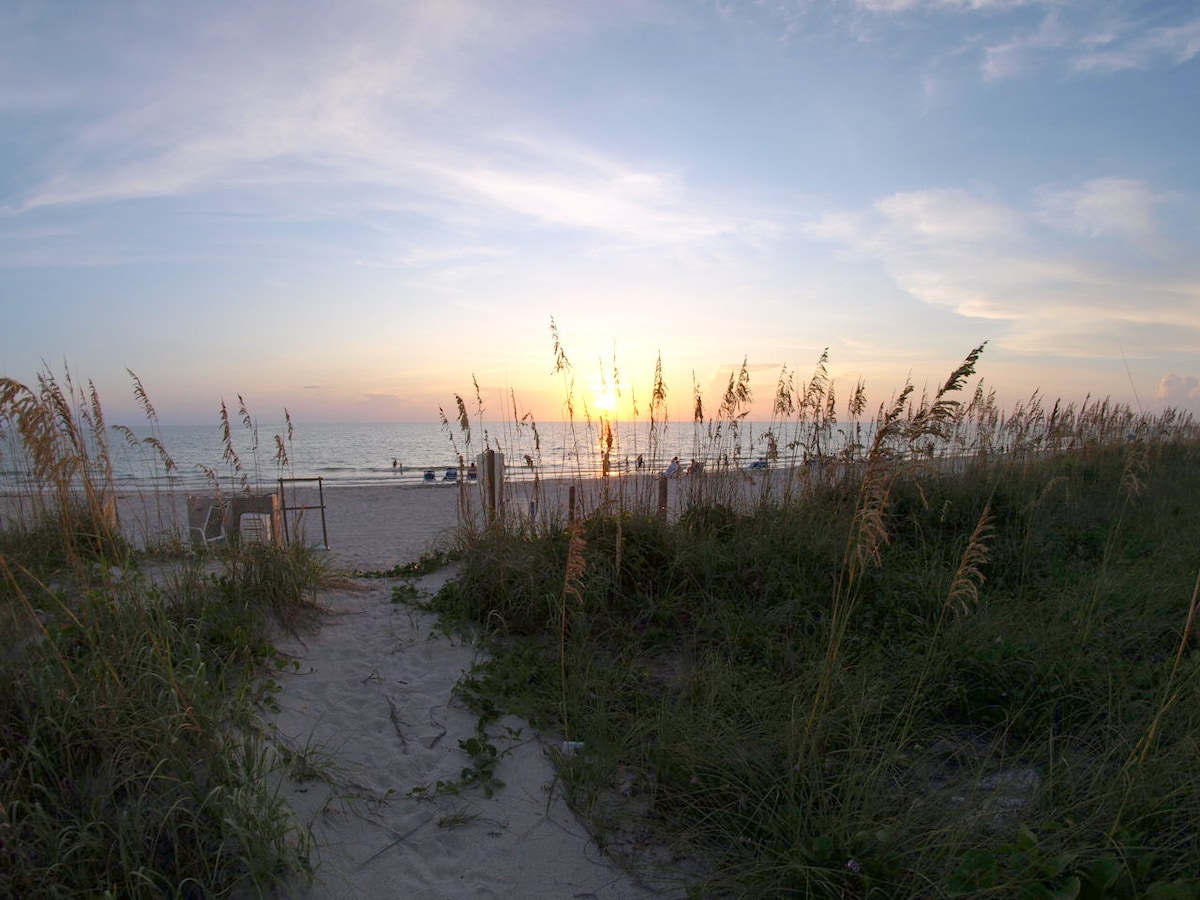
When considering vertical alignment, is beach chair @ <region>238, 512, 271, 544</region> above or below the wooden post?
below

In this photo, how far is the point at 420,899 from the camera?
8.57 ft

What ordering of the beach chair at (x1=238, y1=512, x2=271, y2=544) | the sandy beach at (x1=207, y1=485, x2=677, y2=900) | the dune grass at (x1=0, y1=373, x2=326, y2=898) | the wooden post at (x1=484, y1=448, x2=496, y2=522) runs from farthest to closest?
the wooden post at (x1=484, y1=448, x2=496, y2=522) → the beach chair at (x1=238, y1=512, x2=271, y2=544) → the sandy beach at (x1=207, y1=485, x2=677, y2=900) → the dune grass at (x1=0, y1=373, x2=326, y2=898)

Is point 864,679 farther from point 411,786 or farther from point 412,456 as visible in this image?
point 412,456

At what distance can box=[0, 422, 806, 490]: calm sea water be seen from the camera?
21.7 ft

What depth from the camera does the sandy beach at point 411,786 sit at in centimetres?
272

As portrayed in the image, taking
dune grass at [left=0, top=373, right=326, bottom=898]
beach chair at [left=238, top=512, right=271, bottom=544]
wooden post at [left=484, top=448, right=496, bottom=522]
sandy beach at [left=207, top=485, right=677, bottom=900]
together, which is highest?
wooden post at [left=484, top=448, right=496, bottom=522]

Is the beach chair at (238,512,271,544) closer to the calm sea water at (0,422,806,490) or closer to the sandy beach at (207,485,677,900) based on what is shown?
the calm sea water at (0,422,806,490)

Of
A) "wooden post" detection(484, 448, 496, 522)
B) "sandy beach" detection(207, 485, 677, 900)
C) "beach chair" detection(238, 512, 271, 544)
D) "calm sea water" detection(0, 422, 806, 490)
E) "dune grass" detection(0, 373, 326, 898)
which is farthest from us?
"wooden post" detection(484, 448, 496, 522)

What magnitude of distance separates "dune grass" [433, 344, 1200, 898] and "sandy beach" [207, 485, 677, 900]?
18 centimetres

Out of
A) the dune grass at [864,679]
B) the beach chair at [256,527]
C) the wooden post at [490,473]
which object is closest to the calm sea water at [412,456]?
the wooden post at [490,473]

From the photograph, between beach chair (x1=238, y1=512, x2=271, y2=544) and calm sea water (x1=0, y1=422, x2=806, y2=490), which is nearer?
calm sea water (x1=0, y1=422, x2=806, y2=490)

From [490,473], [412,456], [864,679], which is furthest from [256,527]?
[412,456]

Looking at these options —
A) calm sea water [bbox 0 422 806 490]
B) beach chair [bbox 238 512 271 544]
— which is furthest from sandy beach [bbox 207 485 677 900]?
beach chair [bbox 238 512 271 544]

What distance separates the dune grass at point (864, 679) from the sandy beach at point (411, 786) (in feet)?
0.60
